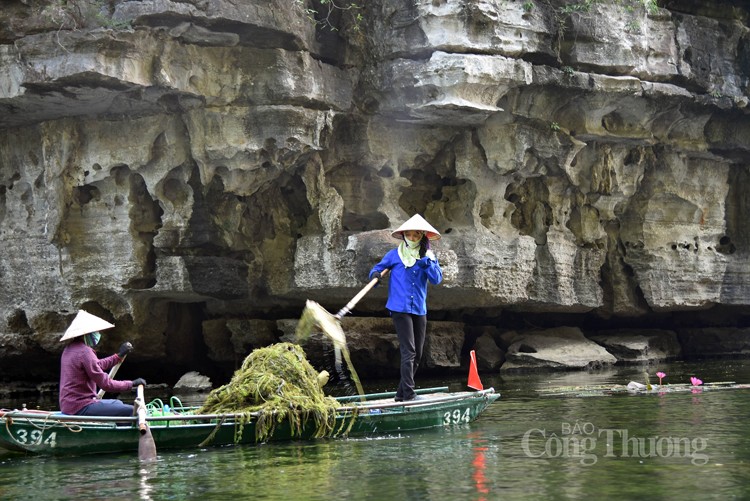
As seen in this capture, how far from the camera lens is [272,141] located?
15.3 meters

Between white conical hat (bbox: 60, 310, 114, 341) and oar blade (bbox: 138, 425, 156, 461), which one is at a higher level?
white conical hat (bbox: 60, 310, 114, 341)

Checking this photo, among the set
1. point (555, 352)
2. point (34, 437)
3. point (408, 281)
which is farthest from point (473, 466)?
point (555, 352)

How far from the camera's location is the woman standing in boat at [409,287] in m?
9.44

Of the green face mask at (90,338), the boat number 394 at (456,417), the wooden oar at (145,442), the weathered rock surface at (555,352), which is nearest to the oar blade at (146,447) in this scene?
the wooden oar at (145,442)

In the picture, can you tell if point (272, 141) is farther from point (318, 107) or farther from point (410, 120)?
point (410, 120)

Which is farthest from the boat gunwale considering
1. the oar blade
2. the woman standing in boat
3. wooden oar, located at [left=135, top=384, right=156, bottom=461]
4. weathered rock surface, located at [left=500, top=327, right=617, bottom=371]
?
weathered rock surface, located at [left=500, top=327, right=617, bottom=371]

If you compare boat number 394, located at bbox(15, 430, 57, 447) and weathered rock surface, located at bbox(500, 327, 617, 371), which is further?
weathered rock surface, located at bbox(500, 327, 617, 371)

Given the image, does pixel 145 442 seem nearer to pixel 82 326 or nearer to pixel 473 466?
pixel 82 326

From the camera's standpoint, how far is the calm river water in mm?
6043

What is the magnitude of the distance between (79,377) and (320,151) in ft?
27.8

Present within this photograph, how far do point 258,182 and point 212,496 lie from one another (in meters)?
10.2

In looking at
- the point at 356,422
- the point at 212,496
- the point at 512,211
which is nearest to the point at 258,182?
the point at 512,211

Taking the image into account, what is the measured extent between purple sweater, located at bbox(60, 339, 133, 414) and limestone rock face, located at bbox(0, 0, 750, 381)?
243 inches

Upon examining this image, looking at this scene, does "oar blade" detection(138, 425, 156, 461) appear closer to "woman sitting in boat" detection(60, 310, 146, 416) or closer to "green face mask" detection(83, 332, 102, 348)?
"woman sitting in boat" detection(60, 310, 146, 416)
